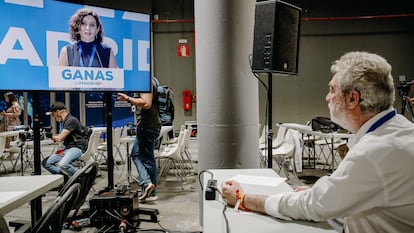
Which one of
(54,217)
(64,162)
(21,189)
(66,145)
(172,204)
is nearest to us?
(54,217)

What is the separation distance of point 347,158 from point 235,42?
6.54 feet

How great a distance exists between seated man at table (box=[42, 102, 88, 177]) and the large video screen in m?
1.49

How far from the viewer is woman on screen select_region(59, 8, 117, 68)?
284 cm

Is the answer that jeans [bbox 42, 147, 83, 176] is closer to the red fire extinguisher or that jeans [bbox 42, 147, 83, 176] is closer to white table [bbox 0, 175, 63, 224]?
white table [bbox 0, 175, 63, 224]

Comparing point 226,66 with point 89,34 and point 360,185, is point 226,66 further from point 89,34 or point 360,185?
point 360,185

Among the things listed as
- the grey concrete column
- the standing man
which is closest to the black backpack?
the standing man

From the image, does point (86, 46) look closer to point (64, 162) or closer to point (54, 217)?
point (64, 162)

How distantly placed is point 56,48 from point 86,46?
26 centimetres

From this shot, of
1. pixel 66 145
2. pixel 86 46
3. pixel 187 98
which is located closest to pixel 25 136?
pixel 66 145

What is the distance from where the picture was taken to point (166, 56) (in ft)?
31.2

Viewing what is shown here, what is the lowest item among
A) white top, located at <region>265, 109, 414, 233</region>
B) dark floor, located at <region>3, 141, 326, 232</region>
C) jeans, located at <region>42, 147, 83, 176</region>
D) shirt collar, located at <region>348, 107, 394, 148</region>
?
dark floor, located at <region>3, 141, 326, 232</region>

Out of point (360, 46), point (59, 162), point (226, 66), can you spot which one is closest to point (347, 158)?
point (226, 66)

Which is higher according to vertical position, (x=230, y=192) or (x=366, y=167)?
(x=366, y=167)

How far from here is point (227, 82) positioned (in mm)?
2926
